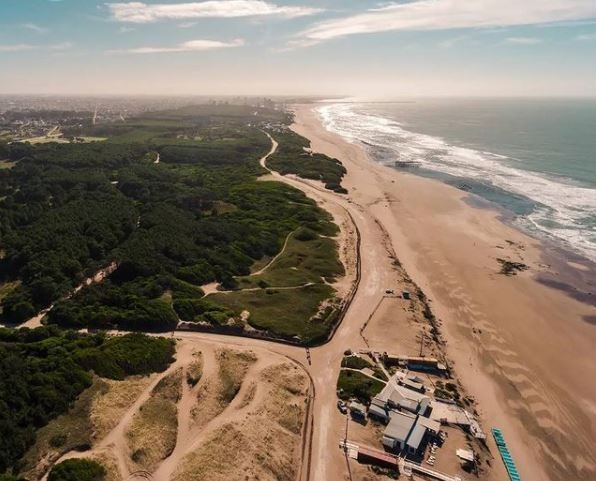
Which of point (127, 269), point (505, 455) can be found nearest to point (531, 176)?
point (505, 455)

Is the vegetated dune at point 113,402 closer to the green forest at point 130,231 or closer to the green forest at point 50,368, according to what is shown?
the green forest at point 50,368

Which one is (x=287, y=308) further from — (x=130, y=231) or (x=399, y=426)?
(x=130, y=231)

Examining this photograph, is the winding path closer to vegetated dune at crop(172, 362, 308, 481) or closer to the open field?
vegetated dune at crop(172, 362, 308, 481)

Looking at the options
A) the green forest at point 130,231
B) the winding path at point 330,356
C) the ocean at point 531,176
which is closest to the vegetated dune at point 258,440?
the winding path at point 330,356

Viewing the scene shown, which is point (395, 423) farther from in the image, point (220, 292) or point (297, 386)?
point (220, 292)

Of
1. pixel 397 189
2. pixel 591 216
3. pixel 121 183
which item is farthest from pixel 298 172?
pixel 591 216

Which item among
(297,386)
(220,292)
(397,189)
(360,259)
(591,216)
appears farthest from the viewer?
(397,189)

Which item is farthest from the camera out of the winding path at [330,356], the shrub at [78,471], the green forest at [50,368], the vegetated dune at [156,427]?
the winding path at [330,356]
